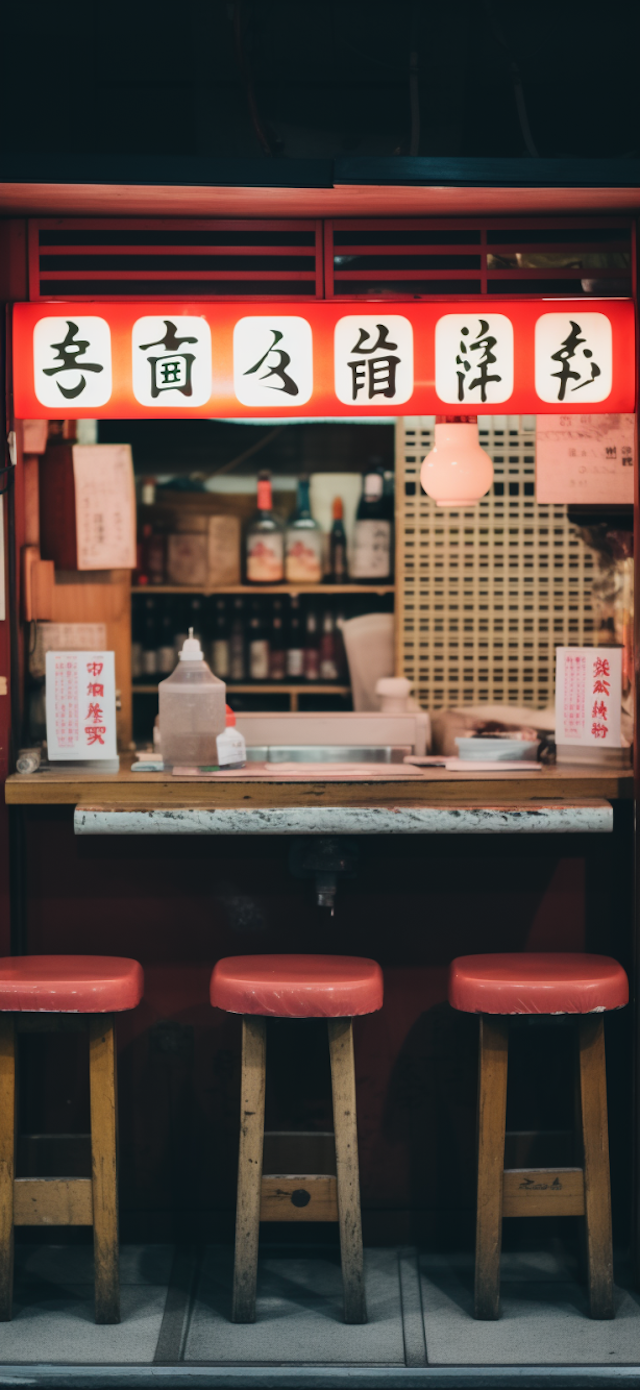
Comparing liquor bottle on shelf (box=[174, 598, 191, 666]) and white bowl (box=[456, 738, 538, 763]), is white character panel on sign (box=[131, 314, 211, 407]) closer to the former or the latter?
white bowl (box=[456, 738, 538, 763])

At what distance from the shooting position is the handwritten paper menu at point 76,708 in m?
3.17

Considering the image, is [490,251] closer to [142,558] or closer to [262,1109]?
[262,1109]

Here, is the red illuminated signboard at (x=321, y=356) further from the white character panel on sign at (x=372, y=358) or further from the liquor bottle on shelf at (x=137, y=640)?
the liquor bottle on shelf at (x=137, y=640)

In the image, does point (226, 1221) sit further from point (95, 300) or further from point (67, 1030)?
point (95, 300)

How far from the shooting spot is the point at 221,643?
565 centimetres

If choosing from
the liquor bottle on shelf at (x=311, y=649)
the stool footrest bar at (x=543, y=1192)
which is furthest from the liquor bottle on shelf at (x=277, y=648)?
the stool footrest bar at (x=543, y=1192)

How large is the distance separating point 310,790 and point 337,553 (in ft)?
9.35

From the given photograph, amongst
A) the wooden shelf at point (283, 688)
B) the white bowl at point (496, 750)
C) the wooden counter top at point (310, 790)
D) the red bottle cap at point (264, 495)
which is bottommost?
the wooden counter top at point (310, 790)

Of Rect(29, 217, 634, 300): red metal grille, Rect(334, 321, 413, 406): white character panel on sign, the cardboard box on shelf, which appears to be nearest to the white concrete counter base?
Rect(334, 321, 413, 406): white character panel on sign

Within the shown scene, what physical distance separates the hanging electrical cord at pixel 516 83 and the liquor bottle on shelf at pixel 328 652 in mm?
2396

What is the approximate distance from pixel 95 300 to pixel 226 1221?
2634 millimetres

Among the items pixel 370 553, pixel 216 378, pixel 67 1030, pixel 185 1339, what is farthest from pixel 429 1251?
pixel 370 553

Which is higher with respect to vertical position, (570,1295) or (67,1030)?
(67,1030)

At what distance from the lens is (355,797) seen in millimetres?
2939
